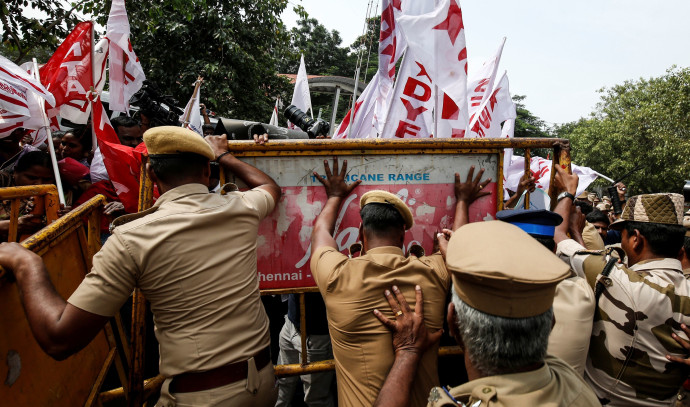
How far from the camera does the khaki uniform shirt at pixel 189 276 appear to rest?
57.4 inches

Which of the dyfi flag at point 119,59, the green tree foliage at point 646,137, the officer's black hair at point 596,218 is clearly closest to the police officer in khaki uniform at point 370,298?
the dyfi flag at point 119,59

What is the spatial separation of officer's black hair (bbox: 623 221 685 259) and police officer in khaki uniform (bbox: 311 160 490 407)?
3.65 ft

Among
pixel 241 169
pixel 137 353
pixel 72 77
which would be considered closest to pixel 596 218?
pixel 241 169

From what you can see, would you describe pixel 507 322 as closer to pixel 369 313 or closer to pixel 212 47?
pixel 369 313

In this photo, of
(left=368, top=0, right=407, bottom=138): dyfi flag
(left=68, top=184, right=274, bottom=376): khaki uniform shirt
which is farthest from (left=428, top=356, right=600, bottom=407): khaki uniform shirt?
(left=368, top=0, right=407, bottom=138): dyfi flag

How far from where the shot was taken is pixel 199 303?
1592 millimetres

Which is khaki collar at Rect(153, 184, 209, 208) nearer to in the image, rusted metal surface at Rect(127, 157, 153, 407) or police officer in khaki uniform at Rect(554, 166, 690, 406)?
rusted metal surface at Rect(127, 157, 153, 407)

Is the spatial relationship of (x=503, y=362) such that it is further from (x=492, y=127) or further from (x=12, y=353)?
(x=492, y=127)

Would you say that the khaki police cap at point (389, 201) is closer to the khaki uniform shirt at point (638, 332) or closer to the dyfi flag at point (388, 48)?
the khaki uniform shirt at point (638, 332)

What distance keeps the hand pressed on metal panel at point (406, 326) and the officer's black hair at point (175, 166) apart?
1021 mm

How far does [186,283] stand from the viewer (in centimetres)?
157

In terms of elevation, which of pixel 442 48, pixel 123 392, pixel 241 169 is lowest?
pixel 123 392

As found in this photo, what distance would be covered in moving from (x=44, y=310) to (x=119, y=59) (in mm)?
3701

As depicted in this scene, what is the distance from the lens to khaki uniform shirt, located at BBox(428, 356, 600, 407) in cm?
102
